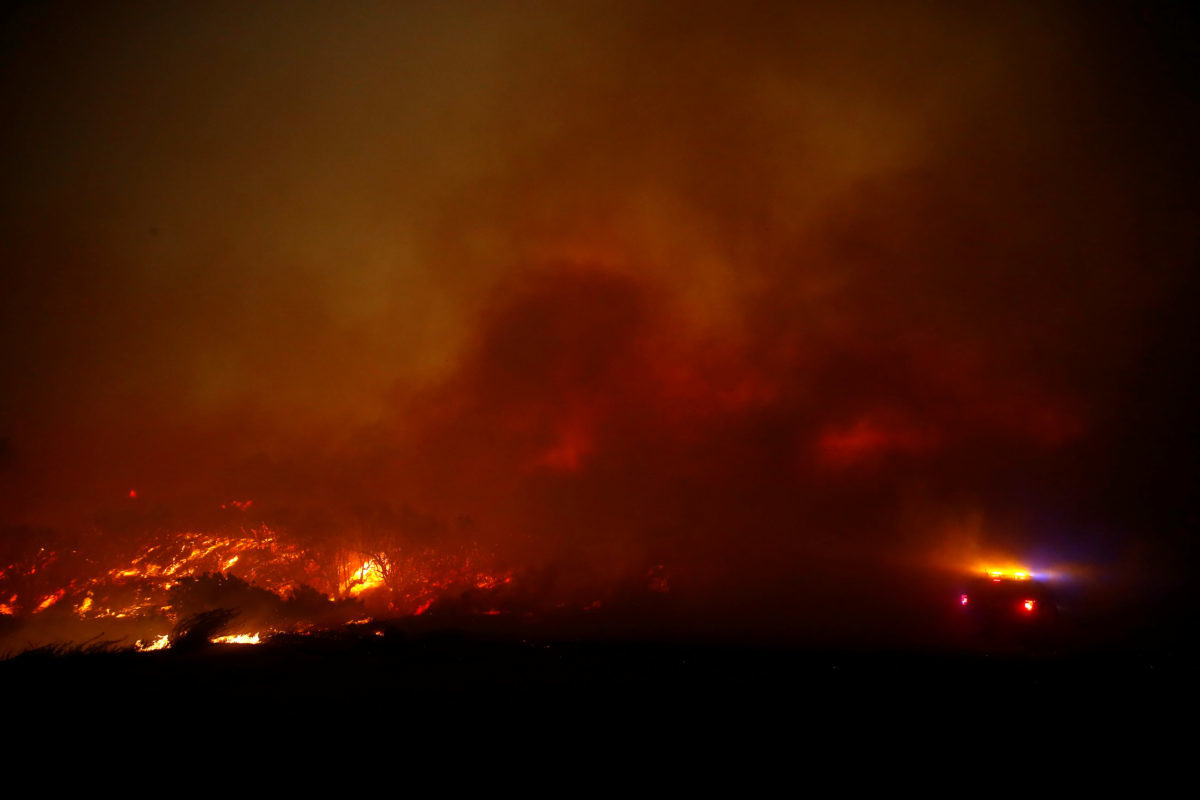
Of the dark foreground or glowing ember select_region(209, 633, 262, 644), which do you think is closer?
the dark foreground

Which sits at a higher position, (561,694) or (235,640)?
(561,694)

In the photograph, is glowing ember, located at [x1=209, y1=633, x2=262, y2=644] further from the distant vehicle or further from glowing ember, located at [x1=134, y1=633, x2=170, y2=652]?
the distant vehicle

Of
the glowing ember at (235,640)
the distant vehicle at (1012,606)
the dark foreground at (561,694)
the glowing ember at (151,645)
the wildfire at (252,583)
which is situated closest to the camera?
the dark foreground at (561,694)

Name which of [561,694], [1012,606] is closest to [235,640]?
[561,694]

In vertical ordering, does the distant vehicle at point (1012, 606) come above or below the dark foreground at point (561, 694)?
below

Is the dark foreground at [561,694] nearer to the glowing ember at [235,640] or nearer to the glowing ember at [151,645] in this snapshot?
the glowing ember at [235,640]

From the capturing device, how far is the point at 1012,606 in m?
48.8

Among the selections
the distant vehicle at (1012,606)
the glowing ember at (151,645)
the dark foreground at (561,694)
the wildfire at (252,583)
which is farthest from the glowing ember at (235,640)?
the distant vehicle at (1012,606)

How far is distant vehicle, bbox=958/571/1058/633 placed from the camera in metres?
48.1

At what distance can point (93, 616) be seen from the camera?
91562 millimetres

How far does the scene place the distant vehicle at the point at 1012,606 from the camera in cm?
4806

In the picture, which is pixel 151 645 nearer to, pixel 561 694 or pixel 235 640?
pixel 235 640

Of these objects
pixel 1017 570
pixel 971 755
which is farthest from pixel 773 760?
pixel 1017 570

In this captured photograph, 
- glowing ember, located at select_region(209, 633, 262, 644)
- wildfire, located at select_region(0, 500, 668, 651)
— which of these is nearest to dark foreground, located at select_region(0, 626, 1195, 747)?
glowing ember, located at select_region(209, 633, 262, 644)
